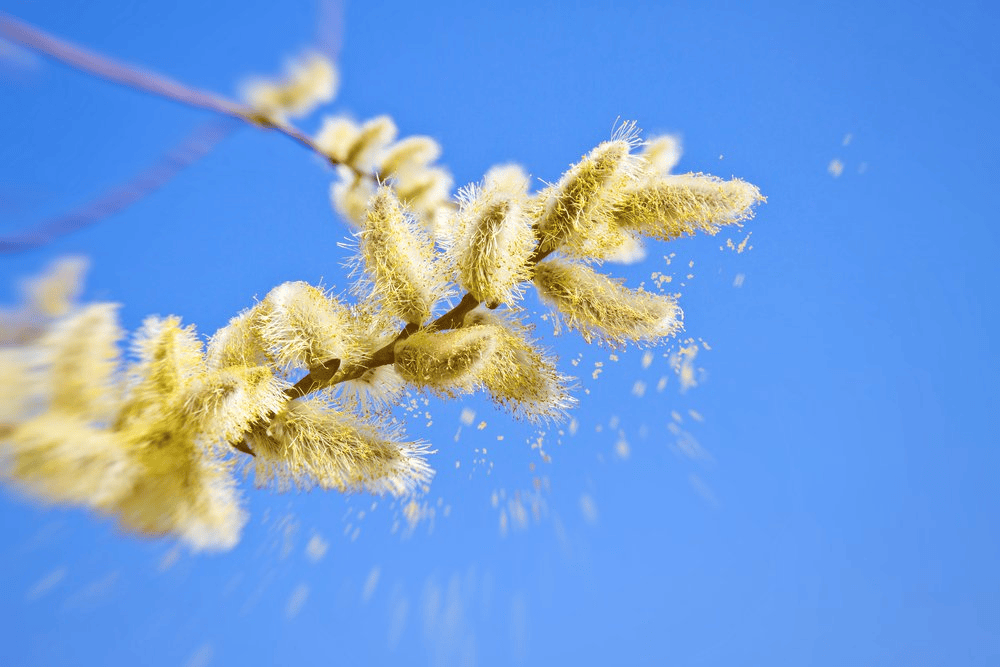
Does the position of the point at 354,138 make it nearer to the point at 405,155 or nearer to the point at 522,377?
the point at 405,155

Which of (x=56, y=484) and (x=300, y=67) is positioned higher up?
(x=300, y=67)

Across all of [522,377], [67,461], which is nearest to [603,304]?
[522,377]

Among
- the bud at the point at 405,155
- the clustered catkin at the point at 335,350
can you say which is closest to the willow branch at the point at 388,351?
the clustered catkin at the point at 335,350

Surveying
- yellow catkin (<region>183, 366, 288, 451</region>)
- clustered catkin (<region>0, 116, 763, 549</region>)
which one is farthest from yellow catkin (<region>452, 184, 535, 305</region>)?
yellow catkin (<region>183, 366, 288, 451</region>)

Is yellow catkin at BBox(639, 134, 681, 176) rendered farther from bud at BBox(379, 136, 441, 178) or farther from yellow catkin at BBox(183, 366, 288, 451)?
yellow catkin at BBox(183, 366, 288, 451)

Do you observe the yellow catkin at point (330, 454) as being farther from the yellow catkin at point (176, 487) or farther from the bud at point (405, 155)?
the bud at point (405, 155)

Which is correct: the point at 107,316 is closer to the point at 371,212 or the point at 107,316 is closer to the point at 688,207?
the point at 371,212

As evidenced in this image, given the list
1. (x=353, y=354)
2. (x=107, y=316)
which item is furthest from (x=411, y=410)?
(x=107, y=316)
